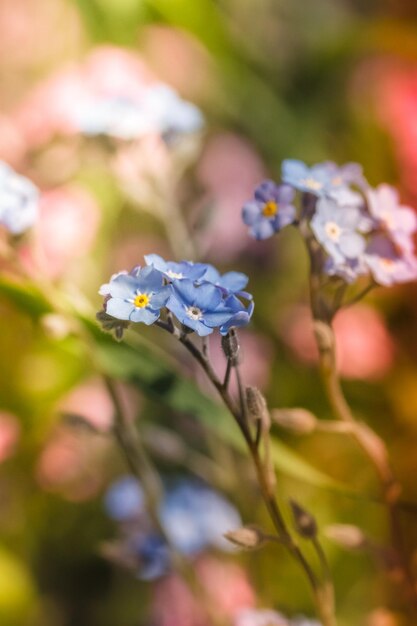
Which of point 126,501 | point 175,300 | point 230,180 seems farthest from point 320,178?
point 230,180

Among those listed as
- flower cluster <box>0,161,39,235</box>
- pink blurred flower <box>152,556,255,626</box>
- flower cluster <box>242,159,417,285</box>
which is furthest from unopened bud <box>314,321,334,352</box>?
pink blurred flower <box>152,556,255,626</box>

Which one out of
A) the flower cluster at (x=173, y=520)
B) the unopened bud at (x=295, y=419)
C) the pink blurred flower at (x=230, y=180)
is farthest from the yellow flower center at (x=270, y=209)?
the pink blurred flower at (x=230, y=180)

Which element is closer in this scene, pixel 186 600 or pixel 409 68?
pixel 186 600

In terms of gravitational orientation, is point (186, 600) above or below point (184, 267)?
below

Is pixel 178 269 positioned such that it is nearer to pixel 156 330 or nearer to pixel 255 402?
pixel 255 402

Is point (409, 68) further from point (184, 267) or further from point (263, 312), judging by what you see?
point (184, 267)

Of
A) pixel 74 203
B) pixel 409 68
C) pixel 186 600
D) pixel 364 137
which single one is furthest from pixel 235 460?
pixel 409 68
